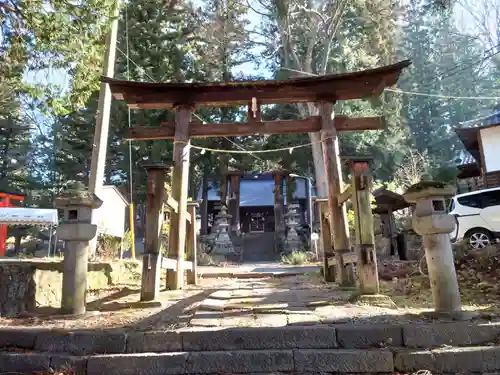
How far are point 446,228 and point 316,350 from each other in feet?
6.17

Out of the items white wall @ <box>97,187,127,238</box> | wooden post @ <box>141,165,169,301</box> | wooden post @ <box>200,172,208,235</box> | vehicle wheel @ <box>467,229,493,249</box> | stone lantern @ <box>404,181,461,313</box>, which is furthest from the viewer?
wooden post @ <box>200,172,208,235</box>

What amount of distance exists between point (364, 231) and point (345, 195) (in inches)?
32.9

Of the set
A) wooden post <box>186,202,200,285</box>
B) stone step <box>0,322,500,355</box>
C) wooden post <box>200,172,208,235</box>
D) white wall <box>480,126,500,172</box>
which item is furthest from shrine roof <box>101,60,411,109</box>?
wooden post <box>200,172,208,235</box>

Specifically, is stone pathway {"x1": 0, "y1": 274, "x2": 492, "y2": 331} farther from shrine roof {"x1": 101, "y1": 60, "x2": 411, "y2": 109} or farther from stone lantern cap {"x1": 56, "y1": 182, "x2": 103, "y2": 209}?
shrine roof {"x1": 101, "y1": 60, "x2": 411, "y2": 109}

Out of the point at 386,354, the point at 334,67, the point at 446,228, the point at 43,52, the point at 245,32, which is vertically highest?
the point at 245,32

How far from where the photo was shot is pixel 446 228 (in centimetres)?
379

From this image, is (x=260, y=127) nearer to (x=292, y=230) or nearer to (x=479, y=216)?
(x=479, y=216)

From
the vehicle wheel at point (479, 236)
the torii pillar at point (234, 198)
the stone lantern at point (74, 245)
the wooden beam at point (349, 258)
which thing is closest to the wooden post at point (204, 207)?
the torii pillar at point (234, 198)

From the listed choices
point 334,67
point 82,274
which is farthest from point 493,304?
point 334,67

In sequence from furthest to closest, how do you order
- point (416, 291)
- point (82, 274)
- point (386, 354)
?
1. point (416, 291)
2. point (82, 274)
3. point (386, 354)

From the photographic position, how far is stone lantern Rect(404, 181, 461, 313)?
12.1ft

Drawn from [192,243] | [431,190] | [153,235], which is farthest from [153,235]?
[431,190]

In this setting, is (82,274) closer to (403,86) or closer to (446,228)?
(446,228)

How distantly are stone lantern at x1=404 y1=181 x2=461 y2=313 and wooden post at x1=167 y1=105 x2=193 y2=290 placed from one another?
3748 millimetres
